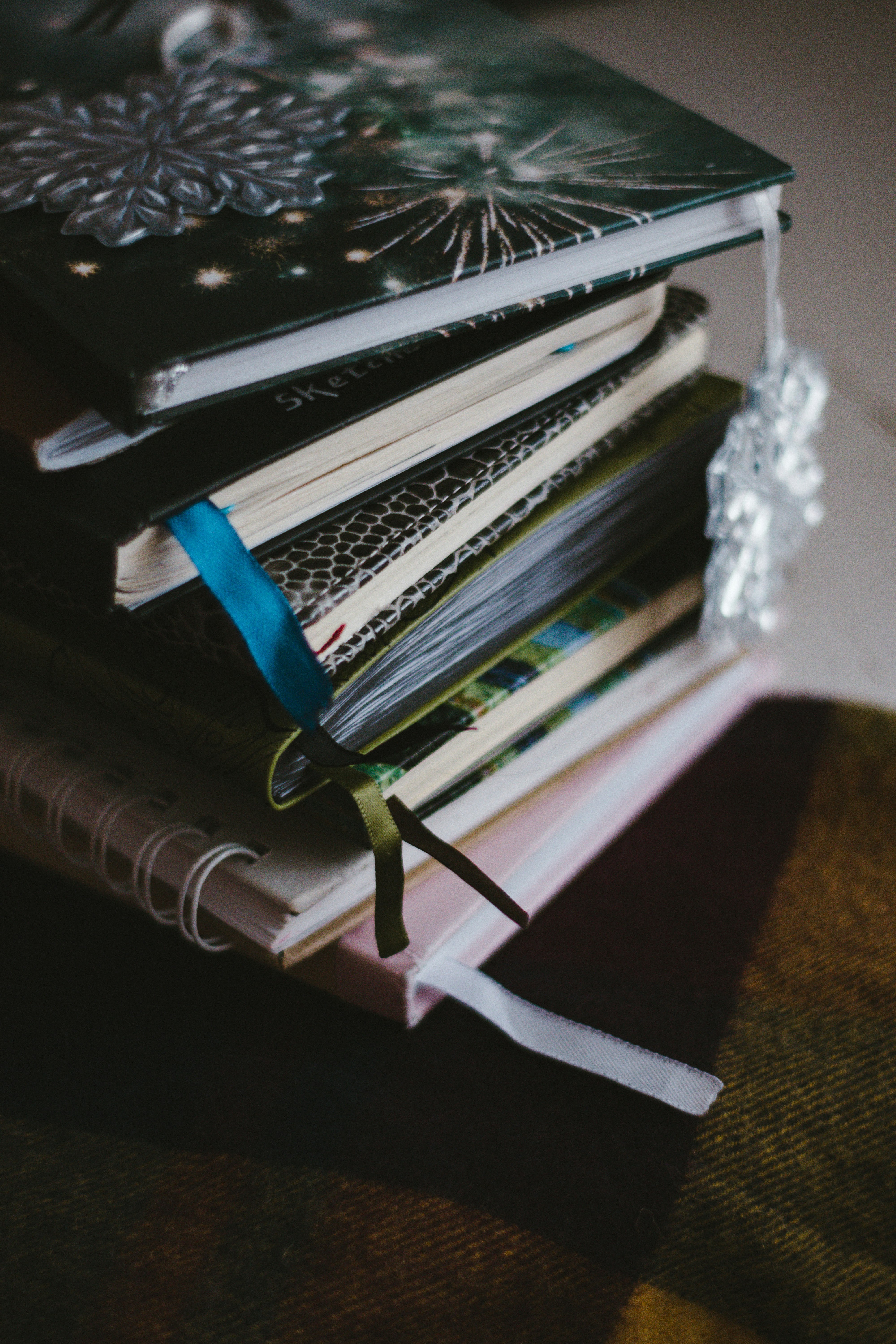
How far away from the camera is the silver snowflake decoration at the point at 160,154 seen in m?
0.53

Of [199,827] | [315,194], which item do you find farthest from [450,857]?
[315,194]

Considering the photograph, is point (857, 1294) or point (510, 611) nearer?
point (857, 1294)

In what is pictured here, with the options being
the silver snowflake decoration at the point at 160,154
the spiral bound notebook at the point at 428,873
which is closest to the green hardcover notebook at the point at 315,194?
the silver snowflake decoration at the point at 160,154

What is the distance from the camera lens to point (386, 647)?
531 mm

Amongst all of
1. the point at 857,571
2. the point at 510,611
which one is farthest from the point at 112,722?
the point at 857,571

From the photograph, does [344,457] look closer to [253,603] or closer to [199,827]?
[253,603]

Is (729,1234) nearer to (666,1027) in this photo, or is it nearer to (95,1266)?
(666,1027)

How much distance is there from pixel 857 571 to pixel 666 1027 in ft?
1.67

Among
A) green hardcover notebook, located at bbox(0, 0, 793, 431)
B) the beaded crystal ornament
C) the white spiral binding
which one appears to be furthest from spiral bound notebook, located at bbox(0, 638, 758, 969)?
green hardcover notebook, located at bbox(0, 0, 793, 431)

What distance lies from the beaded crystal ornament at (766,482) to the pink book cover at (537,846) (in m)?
0.06

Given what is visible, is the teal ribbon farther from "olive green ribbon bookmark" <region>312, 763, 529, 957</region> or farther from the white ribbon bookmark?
the white ribbon bookmark

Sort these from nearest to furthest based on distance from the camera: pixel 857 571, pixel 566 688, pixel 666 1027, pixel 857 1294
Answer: pixel 857 1294 → pixel 666 1027 → pixel 566 688 → pixel 857 571

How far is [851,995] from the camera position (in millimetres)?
566

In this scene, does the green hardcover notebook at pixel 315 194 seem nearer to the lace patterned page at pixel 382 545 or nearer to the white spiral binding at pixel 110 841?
the lace patterned page at pixel 382 545
